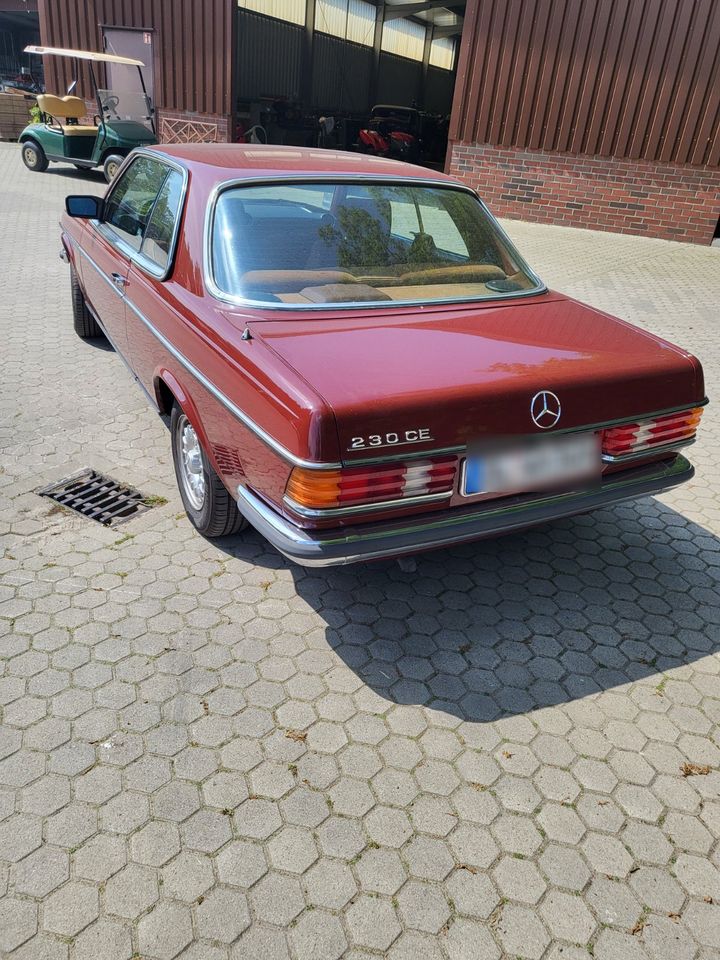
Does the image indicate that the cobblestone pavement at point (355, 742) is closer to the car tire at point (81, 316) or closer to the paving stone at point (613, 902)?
the paving stone at point (613, 902)

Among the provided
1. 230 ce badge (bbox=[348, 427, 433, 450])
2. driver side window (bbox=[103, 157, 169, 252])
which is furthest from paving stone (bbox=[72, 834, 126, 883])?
driver side window (bbox=[103, 157, 169, 252])

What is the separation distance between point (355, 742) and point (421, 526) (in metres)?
0.81

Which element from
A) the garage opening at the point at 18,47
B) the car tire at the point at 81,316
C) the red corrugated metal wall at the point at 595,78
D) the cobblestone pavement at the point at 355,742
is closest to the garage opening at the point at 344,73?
the red corrugated metal wall at the point at 595,78

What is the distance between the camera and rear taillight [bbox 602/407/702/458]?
10.1ft

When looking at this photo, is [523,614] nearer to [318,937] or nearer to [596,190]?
[318,937]

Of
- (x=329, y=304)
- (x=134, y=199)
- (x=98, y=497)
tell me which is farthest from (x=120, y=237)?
(x=329, y=304)

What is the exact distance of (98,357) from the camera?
605 centimetres

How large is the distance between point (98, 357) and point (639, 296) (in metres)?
6.59

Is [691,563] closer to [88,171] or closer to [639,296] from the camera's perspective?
[639,296]

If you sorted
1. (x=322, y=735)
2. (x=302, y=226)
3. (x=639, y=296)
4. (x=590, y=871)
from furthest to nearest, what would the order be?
1. (x=639, y=296)
2. (x=302, y=226)
3. (x=322, y=735)
4. (x=590, y=871)

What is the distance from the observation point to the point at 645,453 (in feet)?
10.6

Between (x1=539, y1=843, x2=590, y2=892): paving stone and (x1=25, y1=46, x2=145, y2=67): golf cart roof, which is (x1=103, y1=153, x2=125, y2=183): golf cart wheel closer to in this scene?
(x1=25, y1=46, x2=145, y2=67): golf cart roof

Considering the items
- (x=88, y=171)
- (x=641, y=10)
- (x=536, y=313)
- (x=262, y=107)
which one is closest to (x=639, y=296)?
(x=641, y=10)

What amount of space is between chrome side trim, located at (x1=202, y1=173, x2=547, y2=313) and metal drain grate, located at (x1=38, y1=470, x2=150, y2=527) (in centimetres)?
135
